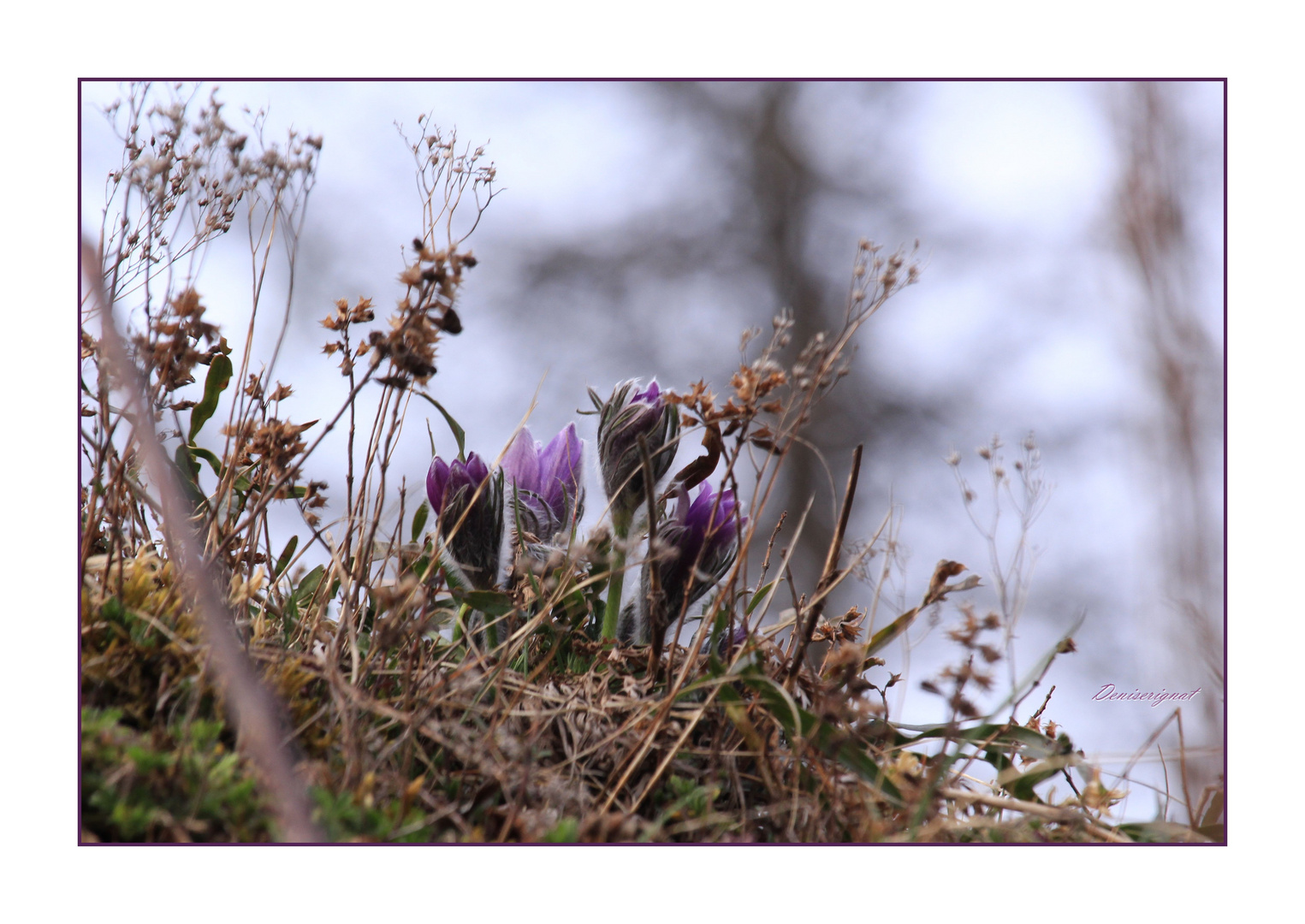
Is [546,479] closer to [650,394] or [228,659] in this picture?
[650,394]

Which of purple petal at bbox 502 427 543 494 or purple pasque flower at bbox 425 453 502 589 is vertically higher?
purple petal at bbox 502 427 543 494

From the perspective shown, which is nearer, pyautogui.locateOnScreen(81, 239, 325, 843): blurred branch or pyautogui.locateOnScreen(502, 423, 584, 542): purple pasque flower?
pyautogui.locateOnScreen(81, 239, 325, 843): blurred branch

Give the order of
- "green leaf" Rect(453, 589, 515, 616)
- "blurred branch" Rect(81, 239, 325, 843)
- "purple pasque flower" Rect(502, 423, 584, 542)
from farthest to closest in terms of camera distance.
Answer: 1. "purple pasque flower" Rect(502, 423, 584, 542)
2. "green leaf" Rect(453, 589, 515, 616)
3. "blurred branch" Rect(81, 239, 325, 843)

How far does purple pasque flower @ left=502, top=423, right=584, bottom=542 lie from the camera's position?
889 mm

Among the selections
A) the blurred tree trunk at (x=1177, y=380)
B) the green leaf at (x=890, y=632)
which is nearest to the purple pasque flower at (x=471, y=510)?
the green leaf at (x=890, y=632)

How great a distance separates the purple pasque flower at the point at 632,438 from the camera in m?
0.81

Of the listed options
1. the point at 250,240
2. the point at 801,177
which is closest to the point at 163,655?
the point at 250,240

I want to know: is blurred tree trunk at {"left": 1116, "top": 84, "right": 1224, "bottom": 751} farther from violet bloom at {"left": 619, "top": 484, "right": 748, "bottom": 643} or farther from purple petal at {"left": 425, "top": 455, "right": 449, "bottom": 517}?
purple petal at {"left": 425, "top": 455, "right": 449, "bottom": 517}

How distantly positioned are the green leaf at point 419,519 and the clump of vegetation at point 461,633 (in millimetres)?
53

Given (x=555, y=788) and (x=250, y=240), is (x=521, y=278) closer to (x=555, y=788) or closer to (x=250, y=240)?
(x=250, y=240)

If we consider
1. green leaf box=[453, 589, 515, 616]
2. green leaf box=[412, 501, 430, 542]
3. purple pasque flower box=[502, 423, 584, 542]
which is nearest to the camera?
green leaf box=[453, 589, 515, 616]

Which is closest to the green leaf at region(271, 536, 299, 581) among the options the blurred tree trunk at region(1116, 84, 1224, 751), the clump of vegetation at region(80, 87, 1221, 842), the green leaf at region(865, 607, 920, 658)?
the clump of vegetation at region(80, 87, 1221, 842)

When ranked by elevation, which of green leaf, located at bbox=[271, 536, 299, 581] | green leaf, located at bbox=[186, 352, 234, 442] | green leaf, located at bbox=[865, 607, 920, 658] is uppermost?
green leaf, located at bbox=[186, 352, 234, 442]

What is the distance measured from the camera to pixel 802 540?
403cm
